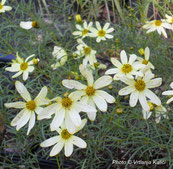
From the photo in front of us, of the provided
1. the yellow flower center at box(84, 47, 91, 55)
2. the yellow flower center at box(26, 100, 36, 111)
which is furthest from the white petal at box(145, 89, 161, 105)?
the yellow flower center at box(84, 47, 91, 55)

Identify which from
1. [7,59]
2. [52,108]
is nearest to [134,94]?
[52,108]

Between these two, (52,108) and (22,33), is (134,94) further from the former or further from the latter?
(22,33)

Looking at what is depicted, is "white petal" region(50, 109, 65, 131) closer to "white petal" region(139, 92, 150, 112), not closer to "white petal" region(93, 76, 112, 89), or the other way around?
"white petal" region(93, 76, 112, 89)

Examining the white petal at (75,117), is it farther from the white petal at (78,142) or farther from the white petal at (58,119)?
the white petal at (78,142)

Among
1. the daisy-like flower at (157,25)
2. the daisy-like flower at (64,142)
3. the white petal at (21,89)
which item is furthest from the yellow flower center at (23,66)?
the daisy-like flower at (157,25)

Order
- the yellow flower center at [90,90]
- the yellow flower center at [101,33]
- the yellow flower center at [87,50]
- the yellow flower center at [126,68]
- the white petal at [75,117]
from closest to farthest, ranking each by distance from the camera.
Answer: the white petal at [75,117] → the yellow flower center at [90,90] → the yellow flower center at [126,68] → the yellow flower center at [87,50] → the yellow flower center at [101,33]

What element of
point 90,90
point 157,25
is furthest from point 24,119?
point 157,25

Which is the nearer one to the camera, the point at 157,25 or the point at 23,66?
the point at 23,66

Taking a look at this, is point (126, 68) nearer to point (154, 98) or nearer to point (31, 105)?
point (154, 98)
